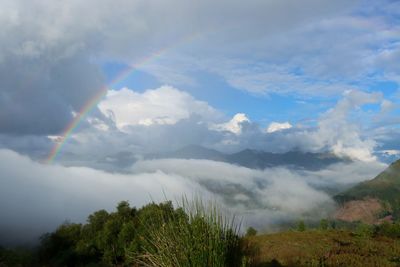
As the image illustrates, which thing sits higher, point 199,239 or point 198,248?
point 199,239

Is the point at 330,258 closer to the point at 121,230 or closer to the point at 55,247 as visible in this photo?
the point at 121,230

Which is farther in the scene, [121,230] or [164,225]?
[121,230]

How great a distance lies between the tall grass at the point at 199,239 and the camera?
20.4ft

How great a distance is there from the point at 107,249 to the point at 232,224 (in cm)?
8083

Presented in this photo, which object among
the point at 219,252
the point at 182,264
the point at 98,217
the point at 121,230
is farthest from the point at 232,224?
the point at 98,217

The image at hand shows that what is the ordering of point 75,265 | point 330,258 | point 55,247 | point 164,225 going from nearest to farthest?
1. point 164,225
2. point 330,258
3. point 75,265
4. point 55,247

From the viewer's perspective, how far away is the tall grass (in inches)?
245

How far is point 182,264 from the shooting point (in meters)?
6.44

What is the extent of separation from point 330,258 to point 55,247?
79.1 meters

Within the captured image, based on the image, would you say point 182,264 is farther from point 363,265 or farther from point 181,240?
point 363,265

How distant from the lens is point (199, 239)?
20.6ft

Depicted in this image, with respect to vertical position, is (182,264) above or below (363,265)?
above

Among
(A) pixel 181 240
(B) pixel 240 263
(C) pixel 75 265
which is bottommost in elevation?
(C) pixel 75 265

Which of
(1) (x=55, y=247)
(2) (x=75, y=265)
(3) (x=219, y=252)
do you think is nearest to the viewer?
(3) (x=219, y=252)
